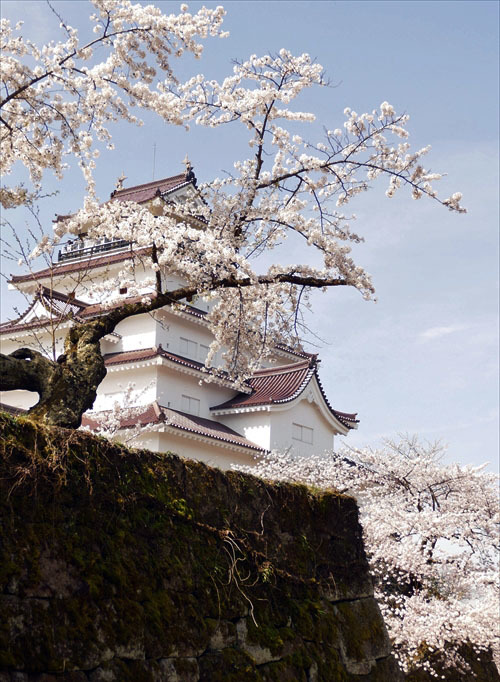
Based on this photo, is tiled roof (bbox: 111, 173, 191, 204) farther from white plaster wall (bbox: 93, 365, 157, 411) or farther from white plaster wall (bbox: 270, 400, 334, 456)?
white plaster wall (bbox: 270, 400, 334, 456)

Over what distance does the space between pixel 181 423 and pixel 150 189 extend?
34.9 ft

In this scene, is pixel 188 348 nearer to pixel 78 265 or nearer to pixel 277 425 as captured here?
pixel 277 425

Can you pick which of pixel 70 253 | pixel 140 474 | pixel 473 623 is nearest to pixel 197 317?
pixel 70 253

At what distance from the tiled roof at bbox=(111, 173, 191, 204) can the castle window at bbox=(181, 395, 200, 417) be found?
7768mm

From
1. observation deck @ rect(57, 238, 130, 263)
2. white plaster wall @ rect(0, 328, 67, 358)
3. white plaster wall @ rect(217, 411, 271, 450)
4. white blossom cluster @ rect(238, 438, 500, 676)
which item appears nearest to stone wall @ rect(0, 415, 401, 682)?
white blossom cluster @ rect(238, 438, 500, 676)

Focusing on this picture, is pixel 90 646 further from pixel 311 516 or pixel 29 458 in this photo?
pixel 311 516

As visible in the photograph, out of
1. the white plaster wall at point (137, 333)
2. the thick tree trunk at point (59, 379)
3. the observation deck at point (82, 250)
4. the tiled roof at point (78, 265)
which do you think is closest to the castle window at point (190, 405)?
the white plaster wall at point (137, 333)

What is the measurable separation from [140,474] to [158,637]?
4.12 feet

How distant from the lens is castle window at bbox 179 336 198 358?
23594 millimetres

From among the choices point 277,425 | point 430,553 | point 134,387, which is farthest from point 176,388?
point 430,553

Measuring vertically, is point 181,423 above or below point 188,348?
below

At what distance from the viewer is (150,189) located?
88.4ft

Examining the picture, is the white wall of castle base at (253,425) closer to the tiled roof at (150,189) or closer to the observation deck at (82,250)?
the observation deck at (82,250)

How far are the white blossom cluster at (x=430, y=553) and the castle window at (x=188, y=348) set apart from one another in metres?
7.32
